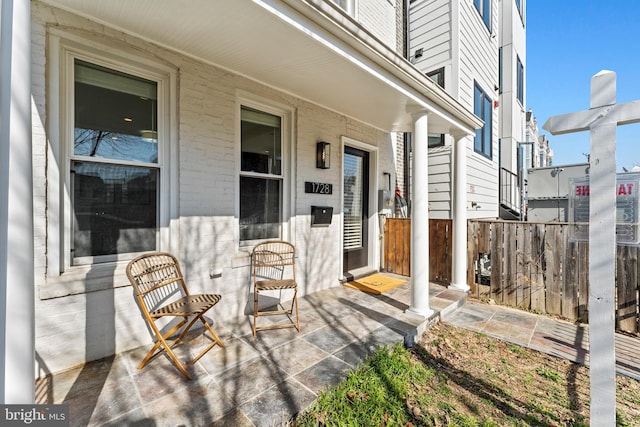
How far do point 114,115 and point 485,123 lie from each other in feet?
24.8

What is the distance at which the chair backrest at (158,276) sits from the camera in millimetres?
2559

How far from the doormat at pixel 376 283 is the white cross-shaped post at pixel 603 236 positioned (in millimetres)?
2850

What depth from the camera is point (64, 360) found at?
7.48 feet

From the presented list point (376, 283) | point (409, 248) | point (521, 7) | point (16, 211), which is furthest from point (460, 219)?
point (521, 7)

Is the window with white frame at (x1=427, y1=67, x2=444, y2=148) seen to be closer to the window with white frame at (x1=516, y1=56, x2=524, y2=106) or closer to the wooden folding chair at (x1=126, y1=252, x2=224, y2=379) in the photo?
the wooden folding chair at (x1=126, y1=252, x2=224, y2=379)

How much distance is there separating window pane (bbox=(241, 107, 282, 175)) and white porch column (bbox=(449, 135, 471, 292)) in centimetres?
284

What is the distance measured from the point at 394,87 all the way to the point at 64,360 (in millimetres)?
3983

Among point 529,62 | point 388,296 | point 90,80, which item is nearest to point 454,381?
point 388,296

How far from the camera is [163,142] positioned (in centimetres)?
284

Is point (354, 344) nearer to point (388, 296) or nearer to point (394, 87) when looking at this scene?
point (388, 296)

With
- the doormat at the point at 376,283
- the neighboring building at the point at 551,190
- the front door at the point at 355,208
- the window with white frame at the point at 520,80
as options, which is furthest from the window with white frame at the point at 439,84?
the window with white frame at the point at 520,80

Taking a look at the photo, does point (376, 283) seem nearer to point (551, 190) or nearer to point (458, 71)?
point (458, 71)

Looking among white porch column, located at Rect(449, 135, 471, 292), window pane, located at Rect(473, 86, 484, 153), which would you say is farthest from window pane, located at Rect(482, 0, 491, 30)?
white porch column, located at Rect(449, 135, 471, 292)

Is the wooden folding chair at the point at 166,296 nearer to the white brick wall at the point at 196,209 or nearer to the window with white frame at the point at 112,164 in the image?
the white brick wall at the point at 196,209
